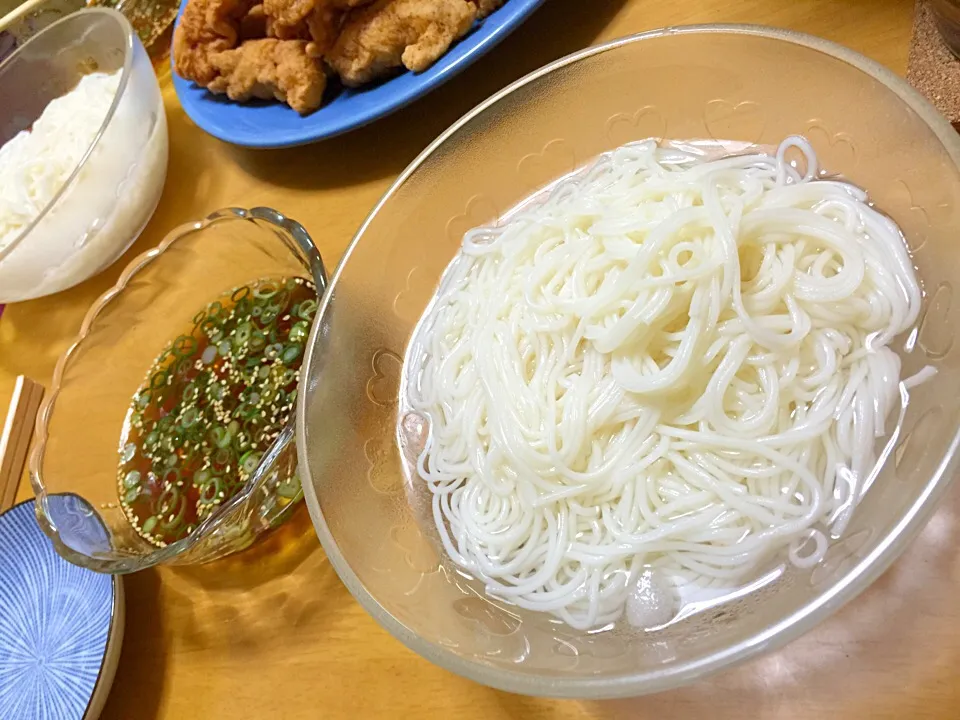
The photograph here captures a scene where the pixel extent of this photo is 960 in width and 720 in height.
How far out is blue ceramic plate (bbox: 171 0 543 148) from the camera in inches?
61.9

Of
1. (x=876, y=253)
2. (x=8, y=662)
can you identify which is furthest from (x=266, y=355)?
(x=876, y=253)

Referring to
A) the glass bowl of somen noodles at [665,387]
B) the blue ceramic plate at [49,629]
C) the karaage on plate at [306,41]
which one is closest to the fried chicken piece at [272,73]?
the karaage on plate at [306,41]

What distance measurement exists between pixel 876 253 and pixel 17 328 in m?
2.12

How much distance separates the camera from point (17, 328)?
2.05 meters

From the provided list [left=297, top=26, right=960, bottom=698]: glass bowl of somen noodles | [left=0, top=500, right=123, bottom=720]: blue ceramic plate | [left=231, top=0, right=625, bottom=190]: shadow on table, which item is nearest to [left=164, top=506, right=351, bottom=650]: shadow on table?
[left=0, top=500, right=123, bottom=720]: blue ceramic plate

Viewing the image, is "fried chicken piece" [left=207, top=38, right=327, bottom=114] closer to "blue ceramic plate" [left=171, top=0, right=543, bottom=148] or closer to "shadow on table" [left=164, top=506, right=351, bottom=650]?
"blue ceramic plate" [left=171, top=0, right=543, bottom=148]

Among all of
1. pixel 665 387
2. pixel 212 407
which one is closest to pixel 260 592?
pixel 212 407

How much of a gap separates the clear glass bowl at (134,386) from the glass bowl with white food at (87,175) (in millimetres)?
314

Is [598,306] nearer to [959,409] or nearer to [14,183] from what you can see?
[959,409]

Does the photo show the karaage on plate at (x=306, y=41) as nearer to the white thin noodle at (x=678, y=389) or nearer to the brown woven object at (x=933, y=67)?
the white thin noodle at (x=678, y=389)

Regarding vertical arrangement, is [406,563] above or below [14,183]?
above

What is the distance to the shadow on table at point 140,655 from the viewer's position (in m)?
1.31

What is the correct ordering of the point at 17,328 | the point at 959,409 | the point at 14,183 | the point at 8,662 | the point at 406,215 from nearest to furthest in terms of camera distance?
the point at 959,409 → the point at 406,215 → the point at 8,662 → the point at 14,183 → the point at 17,328

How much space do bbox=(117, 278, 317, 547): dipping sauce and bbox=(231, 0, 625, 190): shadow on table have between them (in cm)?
34
